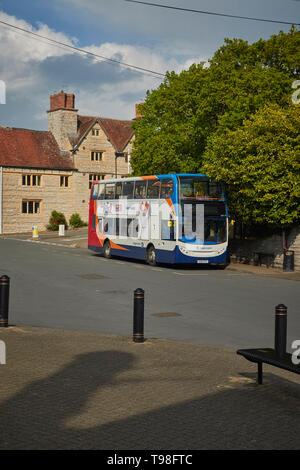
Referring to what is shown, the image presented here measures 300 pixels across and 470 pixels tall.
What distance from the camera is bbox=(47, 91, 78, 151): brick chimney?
198 feet

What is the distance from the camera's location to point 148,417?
6066 mm

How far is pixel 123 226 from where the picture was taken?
28.0 metres

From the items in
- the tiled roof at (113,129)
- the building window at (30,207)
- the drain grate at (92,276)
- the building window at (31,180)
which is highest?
the tiled roof at (113,129)

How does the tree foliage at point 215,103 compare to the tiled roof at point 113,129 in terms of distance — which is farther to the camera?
the tiled roof at point 113,129

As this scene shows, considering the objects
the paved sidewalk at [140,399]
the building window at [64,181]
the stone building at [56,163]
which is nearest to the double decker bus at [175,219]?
the paved sidewalk at [140,399]

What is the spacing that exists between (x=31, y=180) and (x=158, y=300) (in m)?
43.5

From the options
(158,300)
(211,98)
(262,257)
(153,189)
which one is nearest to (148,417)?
(158,300)

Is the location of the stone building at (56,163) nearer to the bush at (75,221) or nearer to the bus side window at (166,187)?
the bush at (75,221)

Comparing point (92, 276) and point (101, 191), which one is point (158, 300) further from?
point (101, 191)

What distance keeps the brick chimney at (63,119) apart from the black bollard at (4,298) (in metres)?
50.5

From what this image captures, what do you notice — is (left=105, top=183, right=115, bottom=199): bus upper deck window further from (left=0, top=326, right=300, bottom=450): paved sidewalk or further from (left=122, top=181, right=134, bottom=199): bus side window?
(left=0, top=326, right=300, bottom=450): paved sidewalk

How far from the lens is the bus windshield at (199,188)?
950 inches

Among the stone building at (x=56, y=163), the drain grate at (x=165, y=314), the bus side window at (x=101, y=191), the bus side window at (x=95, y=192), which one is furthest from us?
the stone building at (x=56, y=163)

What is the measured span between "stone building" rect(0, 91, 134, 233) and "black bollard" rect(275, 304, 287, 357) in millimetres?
49265
